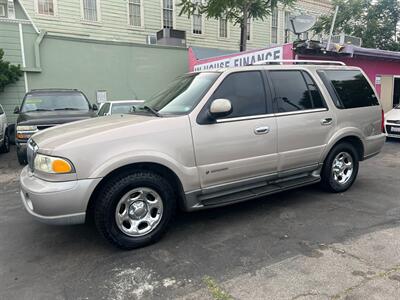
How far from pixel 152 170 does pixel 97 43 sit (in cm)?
1199

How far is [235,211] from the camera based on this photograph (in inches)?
182

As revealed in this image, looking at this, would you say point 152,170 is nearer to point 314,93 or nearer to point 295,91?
point 295,91

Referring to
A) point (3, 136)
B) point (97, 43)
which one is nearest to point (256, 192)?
point (3, 136)

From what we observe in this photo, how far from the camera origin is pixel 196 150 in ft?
12.3

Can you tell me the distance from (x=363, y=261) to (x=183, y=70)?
14.0 metres

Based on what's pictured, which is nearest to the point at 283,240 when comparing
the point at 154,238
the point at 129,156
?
the point at 154,238

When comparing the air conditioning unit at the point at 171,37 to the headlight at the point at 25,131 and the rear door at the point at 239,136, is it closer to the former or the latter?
the headlight at the point at 25,131

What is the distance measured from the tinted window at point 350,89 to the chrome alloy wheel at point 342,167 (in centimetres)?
77

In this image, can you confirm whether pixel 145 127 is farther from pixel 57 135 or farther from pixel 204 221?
pixel 204 221

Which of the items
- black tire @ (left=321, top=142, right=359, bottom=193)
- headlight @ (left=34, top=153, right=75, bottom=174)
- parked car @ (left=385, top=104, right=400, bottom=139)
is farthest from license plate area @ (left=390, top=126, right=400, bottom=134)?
headlight @ (left=34, top=153, right=75, bottom=174)

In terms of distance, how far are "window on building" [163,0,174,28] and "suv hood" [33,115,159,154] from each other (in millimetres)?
15726

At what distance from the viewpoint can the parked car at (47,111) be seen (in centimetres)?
723

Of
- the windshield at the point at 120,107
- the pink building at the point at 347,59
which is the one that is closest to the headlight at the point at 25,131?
the windshield at the point at 120,107

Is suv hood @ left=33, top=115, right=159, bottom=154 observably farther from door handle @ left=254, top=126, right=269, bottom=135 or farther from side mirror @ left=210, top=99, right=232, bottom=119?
door handle @ left=254, top=126, right=269, bottom=135
